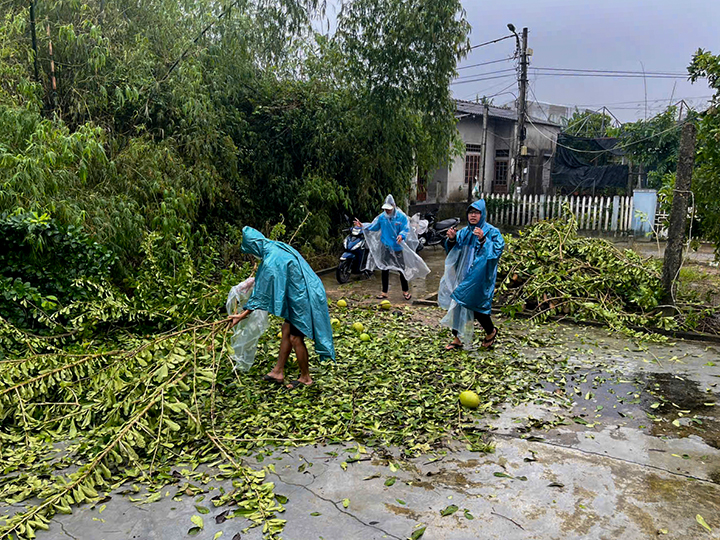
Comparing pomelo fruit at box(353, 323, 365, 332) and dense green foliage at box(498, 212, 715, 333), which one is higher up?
dense green foliage at box(498, 212, 715, 333)

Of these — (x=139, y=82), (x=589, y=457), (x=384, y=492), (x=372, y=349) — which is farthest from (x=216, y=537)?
(x=139, y=82)

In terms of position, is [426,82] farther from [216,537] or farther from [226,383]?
[216,537]

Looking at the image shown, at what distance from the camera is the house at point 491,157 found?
18.6 meters

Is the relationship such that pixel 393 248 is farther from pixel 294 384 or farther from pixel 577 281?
pixel 294 384

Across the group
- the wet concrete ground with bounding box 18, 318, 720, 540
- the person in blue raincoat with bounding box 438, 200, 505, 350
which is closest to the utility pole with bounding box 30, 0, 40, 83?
the person in blue raincoat with bounding box 438, 200, 505, 350

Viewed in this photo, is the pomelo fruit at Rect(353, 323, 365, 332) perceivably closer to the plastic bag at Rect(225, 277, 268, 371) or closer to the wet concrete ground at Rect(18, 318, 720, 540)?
the plastic bag at Rect(225, 277, 268, 371)

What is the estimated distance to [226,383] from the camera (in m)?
5.00

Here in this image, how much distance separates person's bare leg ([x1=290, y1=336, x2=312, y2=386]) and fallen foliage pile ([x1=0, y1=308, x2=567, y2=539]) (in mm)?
141

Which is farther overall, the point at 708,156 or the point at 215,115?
the point at 215,115

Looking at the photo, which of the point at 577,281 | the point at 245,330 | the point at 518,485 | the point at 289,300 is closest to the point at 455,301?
the point at 289,300

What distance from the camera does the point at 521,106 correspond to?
1766cm

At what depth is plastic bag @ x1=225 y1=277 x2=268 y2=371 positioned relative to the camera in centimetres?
503

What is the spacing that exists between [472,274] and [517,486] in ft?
8.72

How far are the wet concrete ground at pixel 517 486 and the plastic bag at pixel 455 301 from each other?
140 cm
